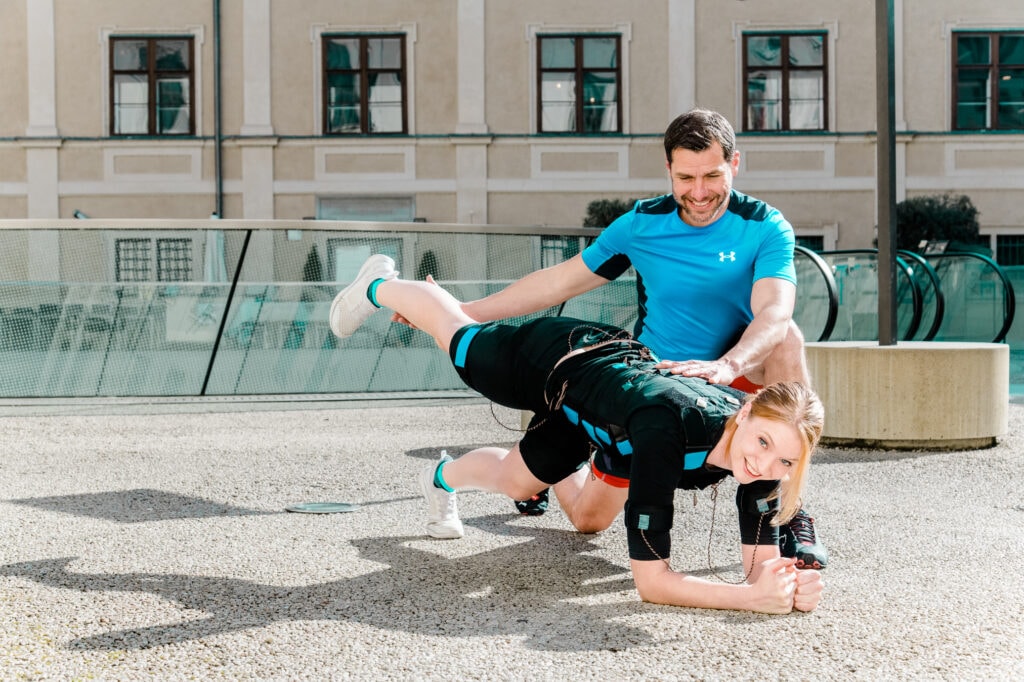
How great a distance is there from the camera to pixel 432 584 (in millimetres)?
3619

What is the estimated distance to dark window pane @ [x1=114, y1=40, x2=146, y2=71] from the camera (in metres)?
24.4

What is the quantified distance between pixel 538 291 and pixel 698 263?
548 mm

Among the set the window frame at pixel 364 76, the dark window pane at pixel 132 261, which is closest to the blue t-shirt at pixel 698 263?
the dark window pane at pixel 132 261

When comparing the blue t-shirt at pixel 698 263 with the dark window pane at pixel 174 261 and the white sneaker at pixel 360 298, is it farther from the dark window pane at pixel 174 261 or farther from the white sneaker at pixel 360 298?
the dark window pane at pixel 174 261

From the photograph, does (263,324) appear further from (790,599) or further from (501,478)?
(790,599)

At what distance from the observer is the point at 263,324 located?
9.69 m

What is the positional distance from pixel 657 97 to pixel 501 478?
820 inches

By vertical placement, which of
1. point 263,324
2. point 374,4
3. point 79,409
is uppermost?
point 374,4

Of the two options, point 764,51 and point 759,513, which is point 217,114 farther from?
point 759,513

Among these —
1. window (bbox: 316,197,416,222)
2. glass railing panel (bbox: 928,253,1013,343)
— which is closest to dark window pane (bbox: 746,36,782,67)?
window (bbox: 316,197,416,222)

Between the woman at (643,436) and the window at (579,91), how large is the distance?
20.3 metres

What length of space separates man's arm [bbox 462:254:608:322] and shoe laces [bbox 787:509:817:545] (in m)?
0.99

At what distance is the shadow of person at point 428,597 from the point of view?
310 cm

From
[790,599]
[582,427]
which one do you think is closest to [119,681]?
Result: [582,427]
